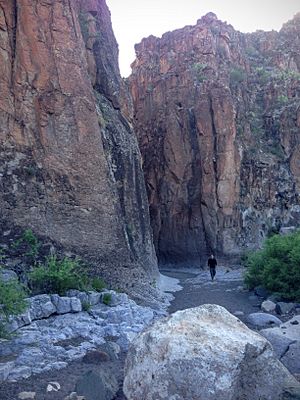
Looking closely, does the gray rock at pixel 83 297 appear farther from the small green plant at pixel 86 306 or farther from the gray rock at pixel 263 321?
the gray rock at pixel 263 321

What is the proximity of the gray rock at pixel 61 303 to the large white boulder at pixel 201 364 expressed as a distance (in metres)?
5.58

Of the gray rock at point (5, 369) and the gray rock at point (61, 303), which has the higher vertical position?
the gray rock at point (61, 303)

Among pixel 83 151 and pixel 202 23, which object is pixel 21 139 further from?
pixel 202 23

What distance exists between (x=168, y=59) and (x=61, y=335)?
40613 mm

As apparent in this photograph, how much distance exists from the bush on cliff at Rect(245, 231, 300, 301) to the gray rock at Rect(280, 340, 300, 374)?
25.8ft

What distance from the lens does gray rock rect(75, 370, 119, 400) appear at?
6500 millimetres

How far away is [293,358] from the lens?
8.18 meters

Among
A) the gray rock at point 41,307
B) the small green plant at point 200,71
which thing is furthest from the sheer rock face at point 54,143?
the small green plant at point 200,71

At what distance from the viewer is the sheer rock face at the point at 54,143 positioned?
50.9ft

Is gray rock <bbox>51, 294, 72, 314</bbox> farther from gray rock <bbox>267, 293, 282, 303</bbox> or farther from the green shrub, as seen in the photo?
gray rock <bbox>267, 293, 282, 303</bbox>

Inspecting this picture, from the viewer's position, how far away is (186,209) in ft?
129

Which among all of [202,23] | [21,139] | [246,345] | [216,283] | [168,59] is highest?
[202,23]

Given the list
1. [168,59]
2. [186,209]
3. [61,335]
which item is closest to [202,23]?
[168,59]

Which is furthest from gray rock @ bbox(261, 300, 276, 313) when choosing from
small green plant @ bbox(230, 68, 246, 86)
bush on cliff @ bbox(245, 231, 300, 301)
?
small green plant @ bbox(230, 68, 246, 86)
